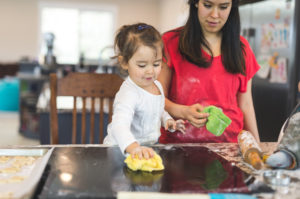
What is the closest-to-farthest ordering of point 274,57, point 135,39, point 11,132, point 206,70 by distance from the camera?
point 135,39 < point 206,70 < point 274,57 < point 11,132

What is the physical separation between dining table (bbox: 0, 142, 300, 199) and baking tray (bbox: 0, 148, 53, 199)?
1 centimetres

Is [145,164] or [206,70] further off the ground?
[206,70]

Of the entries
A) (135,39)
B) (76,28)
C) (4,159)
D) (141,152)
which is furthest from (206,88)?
(76,28)

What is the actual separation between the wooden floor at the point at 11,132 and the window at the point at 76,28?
3061 mm

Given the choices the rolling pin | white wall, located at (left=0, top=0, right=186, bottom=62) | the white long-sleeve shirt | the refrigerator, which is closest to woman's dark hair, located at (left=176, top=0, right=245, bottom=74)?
the white long-sleeve shirt

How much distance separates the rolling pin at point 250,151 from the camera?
88 centimetres

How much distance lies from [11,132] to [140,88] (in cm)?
430

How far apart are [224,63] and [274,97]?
4.74ft

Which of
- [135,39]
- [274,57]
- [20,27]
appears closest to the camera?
[135,39]

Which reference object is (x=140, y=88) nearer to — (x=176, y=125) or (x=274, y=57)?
(x=176, y=125)

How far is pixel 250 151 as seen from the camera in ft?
3.09

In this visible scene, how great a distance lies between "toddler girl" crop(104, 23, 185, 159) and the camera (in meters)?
1.02

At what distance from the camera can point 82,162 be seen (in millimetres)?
863

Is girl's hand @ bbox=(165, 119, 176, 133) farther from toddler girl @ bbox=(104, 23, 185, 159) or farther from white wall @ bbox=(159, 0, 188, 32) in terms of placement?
white wall @ bbox=(159, 0, 188, 32)
